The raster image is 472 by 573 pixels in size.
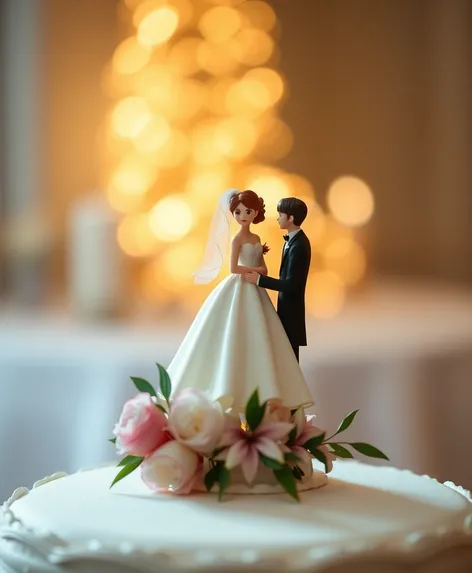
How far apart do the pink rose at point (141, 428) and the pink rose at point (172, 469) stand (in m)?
0.02

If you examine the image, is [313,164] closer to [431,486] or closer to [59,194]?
[59,194]

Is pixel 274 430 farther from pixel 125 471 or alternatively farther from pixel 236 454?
pixel 125 471

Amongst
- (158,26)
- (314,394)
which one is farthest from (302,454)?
(158,26)

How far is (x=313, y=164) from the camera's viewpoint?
16.6ft

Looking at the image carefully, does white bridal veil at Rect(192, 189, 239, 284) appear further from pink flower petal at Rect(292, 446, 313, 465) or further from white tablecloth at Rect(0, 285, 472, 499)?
white tablecloth at Rect(0, 285, 472, 499)

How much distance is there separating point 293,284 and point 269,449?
0.23m

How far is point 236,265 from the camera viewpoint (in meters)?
1.33

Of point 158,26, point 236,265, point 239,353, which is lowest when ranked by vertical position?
point 239,353

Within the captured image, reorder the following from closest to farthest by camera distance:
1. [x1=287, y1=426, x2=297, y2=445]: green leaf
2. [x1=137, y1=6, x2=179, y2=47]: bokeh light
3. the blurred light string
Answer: [x1=287, y1=426, x2=297, y2=445]: green leaf → the blurred light string → [x1=137, y1=6, x2=179, y2=47]: bokeh light

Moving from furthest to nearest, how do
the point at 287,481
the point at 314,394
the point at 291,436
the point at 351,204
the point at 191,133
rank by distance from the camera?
the point at 351,204
the point at 191,133
the point at 314,394
the point at 291,436
the point at 287,481

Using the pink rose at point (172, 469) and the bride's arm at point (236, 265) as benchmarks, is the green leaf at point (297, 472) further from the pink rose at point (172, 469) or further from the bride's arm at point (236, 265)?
the bride's arm at point (236, 265)

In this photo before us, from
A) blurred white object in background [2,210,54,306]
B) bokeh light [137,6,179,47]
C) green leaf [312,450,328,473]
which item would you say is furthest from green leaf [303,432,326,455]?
blurred white object in background [2,210,54,306]

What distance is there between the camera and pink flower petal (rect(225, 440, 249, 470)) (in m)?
1.18

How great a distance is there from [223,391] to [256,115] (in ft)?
6.59
